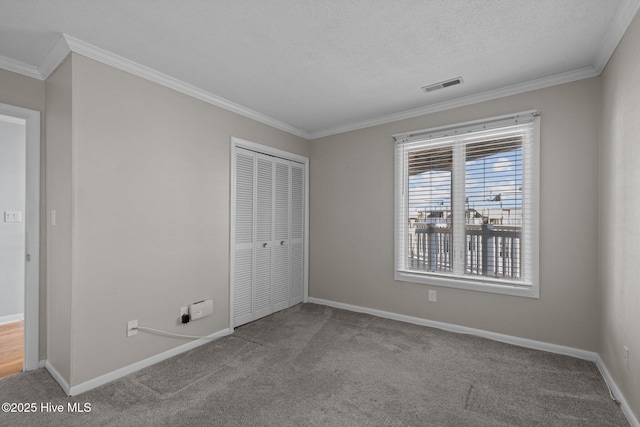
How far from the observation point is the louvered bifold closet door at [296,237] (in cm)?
414

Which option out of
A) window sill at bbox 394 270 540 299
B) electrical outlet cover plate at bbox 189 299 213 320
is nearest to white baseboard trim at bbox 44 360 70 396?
electrical outlet cover plate at bbox 189 299 213 320

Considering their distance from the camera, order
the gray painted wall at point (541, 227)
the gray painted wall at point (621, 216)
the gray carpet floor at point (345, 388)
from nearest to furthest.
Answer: the gray painted wall at point (621, 216) < the gray carpet floor at point (345, 388) < the gray painted wall at point (541, 227)

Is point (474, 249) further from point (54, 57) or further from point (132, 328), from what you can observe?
point (54, 57)

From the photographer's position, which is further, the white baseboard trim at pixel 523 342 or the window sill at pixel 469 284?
the window sill at pixel 469 284

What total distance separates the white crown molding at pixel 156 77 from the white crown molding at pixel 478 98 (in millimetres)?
1070

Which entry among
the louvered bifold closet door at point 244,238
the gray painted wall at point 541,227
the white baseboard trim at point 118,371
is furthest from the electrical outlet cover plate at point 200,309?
the gray painted wall at point 541,227

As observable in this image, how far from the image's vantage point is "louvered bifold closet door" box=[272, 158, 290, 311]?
388 cm

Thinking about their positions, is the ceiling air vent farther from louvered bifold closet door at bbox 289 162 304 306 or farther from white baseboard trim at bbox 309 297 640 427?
white baseboard trim at bbox 309 297 640 427

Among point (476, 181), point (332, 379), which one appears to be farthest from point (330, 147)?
point (332, 379)

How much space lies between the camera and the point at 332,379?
228cm

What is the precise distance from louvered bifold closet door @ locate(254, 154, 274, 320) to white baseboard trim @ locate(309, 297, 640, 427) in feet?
3.19

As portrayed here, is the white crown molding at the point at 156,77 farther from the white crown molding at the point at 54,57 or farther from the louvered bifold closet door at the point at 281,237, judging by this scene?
the louvered bifold closet door at the point at 281,237

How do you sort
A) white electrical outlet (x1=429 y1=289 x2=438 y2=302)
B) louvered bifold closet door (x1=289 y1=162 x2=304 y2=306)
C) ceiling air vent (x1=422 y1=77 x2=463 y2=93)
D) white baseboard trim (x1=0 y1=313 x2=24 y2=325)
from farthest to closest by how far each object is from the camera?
louvered bifold closet door (x1=289 y1=162 x2=304 y2=306) → white baseboard trim (x1=0 y1=313 x2=24 y2=325) → white electrical outlet (x1=429 y1=289 x2=438 y2=302) → ceiling air vent (x1=422 y1=77 x2=463 y2=93)

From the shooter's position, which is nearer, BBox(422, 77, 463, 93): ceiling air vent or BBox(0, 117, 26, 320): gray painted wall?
BBox(422, 77, 463, 93): ceiling air vent
